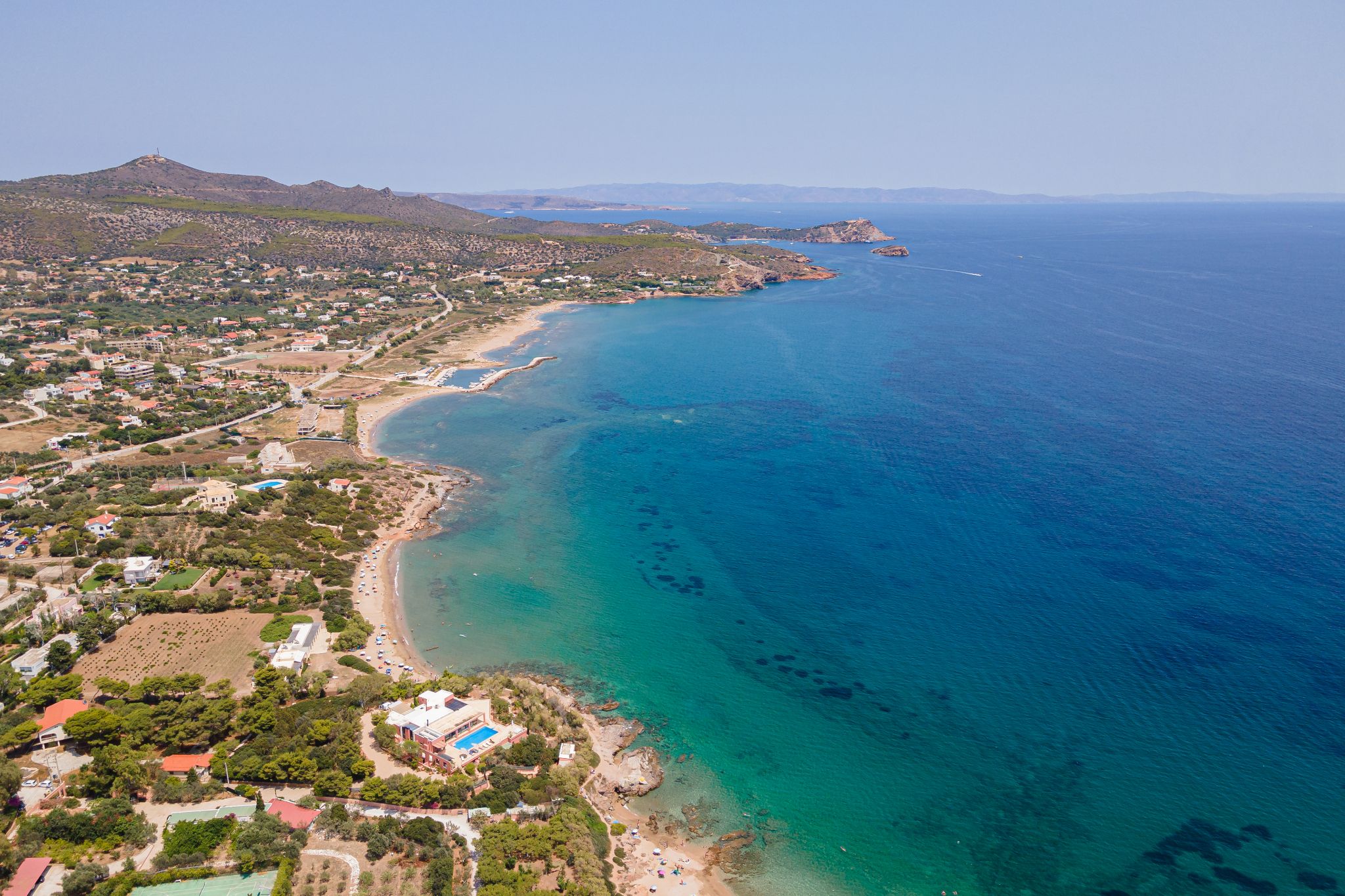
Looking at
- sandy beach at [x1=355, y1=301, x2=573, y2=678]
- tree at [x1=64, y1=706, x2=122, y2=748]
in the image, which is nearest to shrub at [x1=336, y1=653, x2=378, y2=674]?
sandy beach at [x1=355, y1=301, x2=573, y2=678]

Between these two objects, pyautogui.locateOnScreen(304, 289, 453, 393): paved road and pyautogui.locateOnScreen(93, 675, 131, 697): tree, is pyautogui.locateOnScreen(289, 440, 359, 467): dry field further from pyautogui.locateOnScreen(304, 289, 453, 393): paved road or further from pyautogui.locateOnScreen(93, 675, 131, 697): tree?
pyautogui.locateOnScreen(93, 675, 131, 697): tree

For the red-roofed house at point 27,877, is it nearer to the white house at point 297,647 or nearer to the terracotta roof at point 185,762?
the terracotta roof at point 185,762

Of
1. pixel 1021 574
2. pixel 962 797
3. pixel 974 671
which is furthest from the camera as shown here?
pixel 1021 574

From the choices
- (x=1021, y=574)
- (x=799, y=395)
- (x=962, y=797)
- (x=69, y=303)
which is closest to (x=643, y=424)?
(x=799, y=395)

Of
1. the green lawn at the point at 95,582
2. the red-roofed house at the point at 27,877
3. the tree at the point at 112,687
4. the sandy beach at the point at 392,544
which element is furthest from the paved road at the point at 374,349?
the red-roofed house at the point at 27,877

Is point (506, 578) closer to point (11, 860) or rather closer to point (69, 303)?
point (11, 860)

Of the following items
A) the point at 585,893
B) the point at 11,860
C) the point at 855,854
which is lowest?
the point at 855,854

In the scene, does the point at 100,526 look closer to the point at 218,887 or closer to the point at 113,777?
the point at 113,777

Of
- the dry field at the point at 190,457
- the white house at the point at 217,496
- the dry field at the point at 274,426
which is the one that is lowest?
the dry field at the point at 274,426
